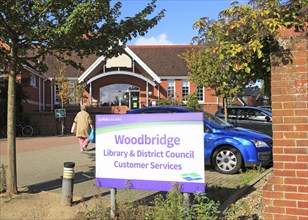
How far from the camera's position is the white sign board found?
190 inches

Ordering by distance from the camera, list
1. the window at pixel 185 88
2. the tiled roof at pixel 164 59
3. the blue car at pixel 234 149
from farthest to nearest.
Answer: the tiled roof at pixel 164 59 < the window at pixel 185 88 < the blue car at pixel 234 149

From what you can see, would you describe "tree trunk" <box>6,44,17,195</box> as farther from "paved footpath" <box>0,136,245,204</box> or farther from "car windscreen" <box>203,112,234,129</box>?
"car windscreen" <box>203,112,234,129</box>

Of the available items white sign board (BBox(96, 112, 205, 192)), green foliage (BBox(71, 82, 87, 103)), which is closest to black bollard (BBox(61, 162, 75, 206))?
white sign board (BBox(96, 112, 205, 192))

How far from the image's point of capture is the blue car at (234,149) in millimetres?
9141

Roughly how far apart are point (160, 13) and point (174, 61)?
29.5 metres

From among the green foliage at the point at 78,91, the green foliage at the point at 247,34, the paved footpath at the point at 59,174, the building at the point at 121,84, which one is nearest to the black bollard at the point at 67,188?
the paved footpath at the point at 59,174

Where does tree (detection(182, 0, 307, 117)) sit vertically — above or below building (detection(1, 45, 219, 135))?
below

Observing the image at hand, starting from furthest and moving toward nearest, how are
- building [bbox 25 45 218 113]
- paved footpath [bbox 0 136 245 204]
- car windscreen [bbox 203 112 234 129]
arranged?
building [bbox 25 45 218 113] → car windscreen [bbox 203 112 234 129] → paved footpath [bbox 0 136 245 204]

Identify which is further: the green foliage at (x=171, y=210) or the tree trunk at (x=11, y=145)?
the tree trunk at (x=11, y=145)

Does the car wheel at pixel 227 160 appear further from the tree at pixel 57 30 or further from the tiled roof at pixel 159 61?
the tiled roof at pixel 159 61

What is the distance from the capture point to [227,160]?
367 inches

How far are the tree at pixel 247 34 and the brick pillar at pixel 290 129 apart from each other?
0.46 ft

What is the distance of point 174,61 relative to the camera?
121 feet

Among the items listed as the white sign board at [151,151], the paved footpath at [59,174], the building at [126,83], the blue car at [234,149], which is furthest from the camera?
the building at [126,83]
